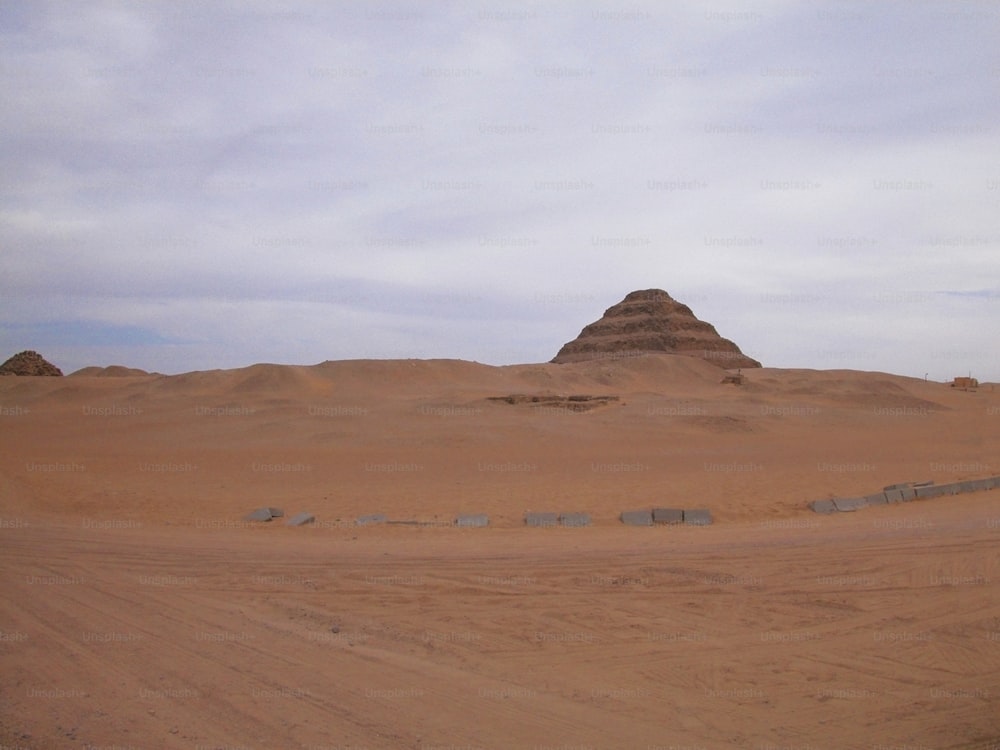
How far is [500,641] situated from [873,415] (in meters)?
34.4

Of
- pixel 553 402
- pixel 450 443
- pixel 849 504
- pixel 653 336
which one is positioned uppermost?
pixel 653 336

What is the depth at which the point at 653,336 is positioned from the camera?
3263 inches

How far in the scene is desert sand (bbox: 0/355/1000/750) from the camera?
5117mm

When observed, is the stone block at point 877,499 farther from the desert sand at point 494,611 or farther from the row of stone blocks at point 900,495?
the desert sand at point 494,611

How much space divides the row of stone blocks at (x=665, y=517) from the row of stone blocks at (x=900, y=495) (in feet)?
8.28

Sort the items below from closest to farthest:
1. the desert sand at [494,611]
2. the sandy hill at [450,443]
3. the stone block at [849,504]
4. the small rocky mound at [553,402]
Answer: the desert sand at [494,611]
the stone block at [849,504]
the sandy hill at [450,443]
the small rocky mound at [553,402]

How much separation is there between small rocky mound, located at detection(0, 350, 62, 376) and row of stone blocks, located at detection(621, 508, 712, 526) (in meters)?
57.1

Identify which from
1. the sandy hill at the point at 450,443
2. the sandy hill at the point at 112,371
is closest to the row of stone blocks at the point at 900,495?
the sandy hill at the point at 450,443

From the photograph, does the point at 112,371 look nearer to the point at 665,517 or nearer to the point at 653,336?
the point at 653,336

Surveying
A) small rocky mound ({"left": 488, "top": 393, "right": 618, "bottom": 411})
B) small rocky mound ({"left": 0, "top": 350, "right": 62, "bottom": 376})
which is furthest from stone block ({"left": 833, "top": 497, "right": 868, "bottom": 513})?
small rocky mound ({"left": 0, "top": 350, "right": 62, "bottom": 376})

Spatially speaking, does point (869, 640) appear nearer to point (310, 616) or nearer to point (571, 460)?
point (310, 616)

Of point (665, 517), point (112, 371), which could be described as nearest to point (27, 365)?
point (112, 371)

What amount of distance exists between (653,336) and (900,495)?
229ft

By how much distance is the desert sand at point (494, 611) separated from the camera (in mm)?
5117
